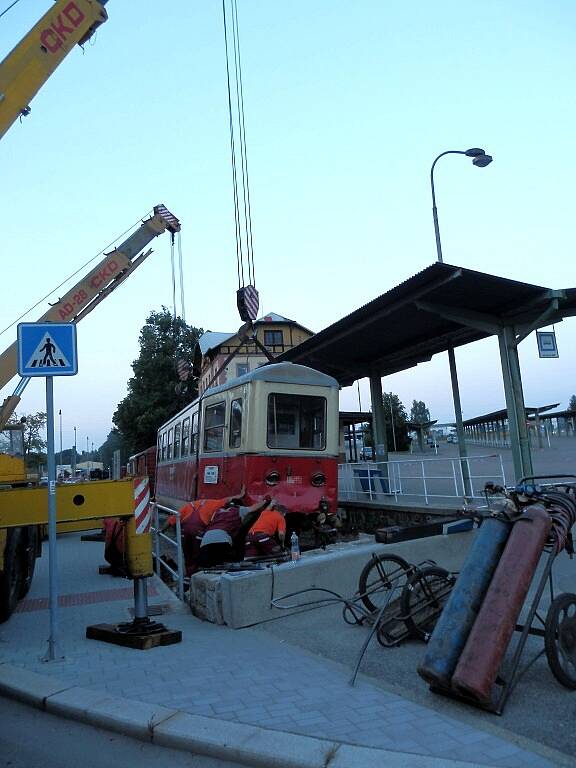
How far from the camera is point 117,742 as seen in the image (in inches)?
148

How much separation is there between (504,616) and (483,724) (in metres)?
0.61

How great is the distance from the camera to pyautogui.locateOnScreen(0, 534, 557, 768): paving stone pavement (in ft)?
11.1

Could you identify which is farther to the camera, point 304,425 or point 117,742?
point 304,425

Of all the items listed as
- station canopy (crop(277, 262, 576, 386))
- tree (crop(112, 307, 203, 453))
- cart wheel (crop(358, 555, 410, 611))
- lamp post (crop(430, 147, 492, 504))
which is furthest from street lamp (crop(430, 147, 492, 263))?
tree (crop(112, 307, 203, 453))

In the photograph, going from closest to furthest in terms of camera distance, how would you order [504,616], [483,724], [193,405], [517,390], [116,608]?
[483,724] < [504,616] < [116,608] < [517,390] < [193,405]

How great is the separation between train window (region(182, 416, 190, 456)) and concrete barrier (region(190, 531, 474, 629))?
783 centimetres

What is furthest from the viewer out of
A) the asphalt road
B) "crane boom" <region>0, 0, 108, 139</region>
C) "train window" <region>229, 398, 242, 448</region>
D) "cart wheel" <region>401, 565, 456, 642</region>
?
"train window" <region>229, 398, 242, 448</region>

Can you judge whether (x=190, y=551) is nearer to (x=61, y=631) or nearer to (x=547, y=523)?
(x=61, y=631)

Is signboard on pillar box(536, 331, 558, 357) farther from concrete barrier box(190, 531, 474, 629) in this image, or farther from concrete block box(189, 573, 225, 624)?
concrete block box(189, 573, 225, 624)

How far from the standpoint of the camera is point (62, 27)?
1027cm

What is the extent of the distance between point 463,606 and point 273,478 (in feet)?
22.6

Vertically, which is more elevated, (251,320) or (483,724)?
(251,320)

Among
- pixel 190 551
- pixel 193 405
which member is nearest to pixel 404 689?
pixel 190 551

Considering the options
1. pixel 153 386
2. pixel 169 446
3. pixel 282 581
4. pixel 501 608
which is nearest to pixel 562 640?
pixel 501 608
